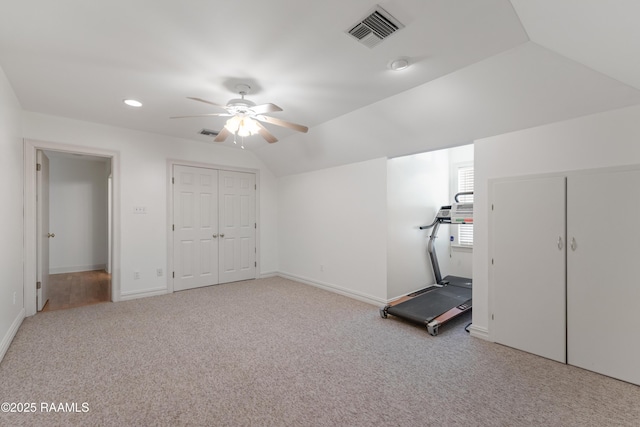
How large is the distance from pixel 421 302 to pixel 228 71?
3.55m

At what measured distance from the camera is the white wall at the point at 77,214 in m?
6.41

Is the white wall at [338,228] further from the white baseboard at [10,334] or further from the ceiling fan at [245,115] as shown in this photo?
the white baseboard at [10,334]

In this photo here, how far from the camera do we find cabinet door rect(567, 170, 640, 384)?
2.23 m

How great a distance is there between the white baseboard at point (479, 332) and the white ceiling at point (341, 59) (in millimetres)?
2089

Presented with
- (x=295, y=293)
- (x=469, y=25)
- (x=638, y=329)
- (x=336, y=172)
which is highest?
(x=469, y=25)

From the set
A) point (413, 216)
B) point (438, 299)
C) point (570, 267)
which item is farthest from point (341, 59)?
point (438, 299)

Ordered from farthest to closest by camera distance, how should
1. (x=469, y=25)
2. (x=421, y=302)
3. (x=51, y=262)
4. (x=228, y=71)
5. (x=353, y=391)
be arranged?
1. (x=51, y=262)
2. (x=421, y=302)
3. (x=228, y=71)
4. (x=353, y=391)
5. (x=469, y=25)

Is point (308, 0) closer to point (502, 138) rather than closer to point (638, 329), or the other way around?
point (502, 138)

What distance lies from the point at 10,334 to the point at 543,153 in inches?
220

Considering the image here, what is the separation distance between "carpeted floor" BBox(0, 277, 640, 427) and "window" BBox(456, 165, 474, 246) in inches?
88.0

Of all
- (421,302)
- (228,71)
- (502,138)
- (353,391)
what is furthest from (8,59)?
(421,302)

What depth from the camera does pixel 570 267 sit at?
8.28 feet

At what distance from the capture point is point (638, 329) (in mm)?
2201

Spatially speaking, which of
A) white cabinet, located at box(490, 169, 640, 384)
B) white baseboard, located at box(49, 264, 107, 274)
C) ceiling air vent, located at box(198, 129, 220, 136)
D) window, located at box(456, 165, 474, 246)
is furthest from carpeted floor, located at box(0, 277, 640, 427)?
white baseboard, located at box(49, 264, 107, 274)
